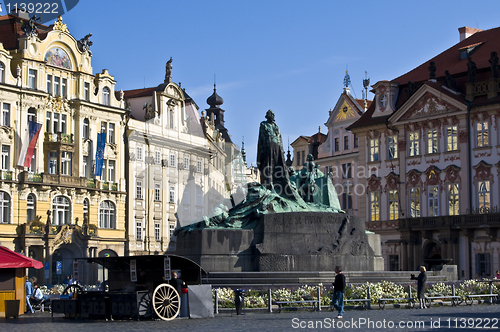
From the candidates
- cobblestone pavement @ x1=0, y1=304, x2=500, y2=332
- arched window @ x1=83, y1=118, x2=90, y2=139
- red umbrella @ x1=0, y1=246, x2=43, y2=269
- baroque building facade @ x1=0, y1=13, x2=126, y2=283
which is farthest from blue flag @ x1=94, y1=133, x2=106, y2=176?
cobblestone pavement @ x1=0, y1=304, x2=500, y2=332

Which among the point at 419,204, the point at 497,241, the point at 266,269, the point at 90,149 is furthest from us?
the point at 90,149

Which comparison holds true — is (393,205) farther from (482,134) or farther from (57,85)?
(57,85)

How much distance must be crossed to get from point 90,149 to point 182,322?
37.1 m

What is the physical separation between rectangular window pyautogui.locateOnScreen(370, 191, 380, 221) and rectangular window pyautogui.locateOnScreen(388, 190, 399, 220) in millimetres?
943

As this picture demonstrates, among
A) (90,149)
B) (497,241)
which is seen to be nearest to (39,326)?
(497,241)

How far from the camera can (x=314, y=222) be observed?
23.2 metres

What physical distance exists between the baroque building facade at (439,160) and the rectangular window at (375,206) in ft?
0.19

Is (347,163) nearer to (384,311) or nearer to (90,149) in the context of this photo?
(90,149)

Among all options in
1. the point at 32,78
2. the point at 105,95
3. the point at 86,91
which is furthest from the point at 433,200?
the point at 32,78

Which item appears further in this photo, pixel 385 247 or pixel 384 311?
pixel 385 247

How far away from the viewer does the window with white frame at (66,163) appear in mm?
51125

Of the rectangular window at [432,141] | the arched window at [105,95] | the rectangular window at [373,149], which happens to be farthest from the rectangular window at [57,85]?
the rectangular window at [432,141]

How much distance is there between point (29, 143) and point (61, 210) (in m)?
5.07

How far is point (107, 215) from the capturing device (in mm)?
54156
